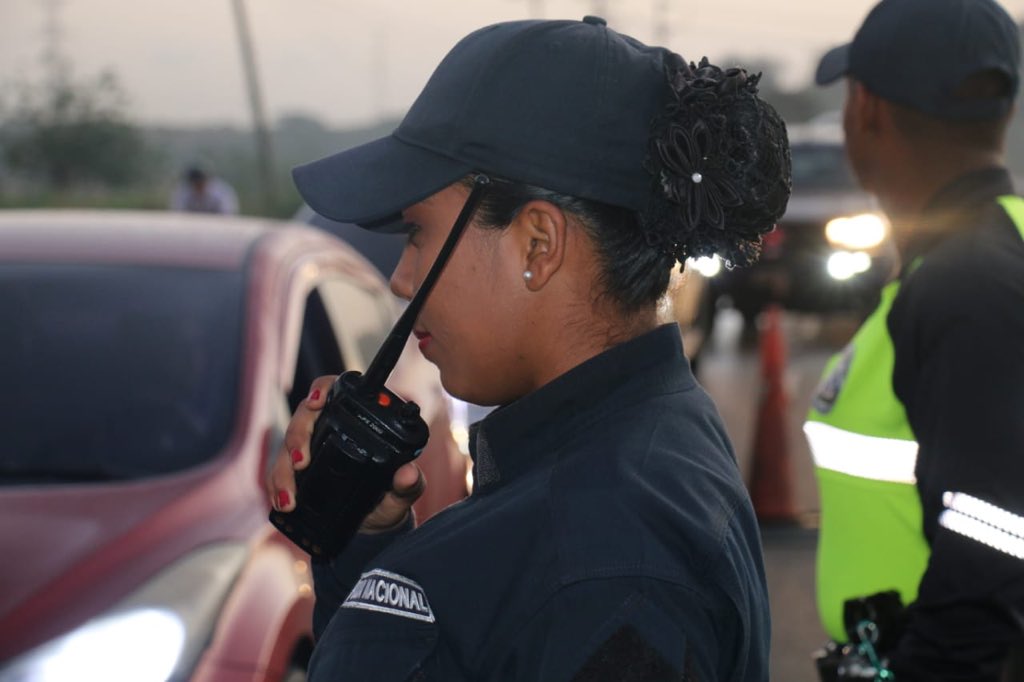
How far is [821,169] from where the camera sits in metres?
15.2

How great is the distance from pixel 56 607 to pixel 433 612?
1.80m

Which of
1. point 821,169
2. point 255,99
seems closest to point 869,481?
point 821,169

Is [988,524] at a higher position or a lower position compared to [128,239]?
higher

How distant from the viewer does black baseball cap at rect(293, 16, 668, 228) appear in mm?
1568

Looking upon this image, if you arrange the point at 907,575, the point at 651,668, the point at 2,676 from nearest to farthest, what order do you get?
the point at 651,668, the point at 907,575, the point at 2,676

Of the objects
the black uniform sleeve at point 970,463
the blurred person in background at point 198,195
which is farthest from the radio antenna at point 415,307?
the blurred person in background at point 198,195

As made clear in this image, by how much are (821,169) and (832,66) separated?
1258 cm

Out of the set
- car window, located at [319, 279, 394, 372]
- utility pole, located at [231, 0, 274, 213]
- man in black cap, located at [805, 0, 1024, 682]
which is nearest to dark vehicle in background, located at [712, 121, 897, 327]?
car window, located at [319, 279, 394, 372]

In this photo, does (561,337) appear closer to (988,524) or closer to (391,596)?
(391,596)

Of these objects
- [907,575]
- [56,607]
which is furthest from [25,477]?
[907,575]

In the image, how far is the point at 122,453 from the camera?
3723 millimetres

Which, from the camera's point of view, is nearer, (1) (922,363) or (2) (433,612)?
(2) (433,612)

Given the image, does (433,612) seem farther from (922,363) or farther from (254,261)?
(254,261)

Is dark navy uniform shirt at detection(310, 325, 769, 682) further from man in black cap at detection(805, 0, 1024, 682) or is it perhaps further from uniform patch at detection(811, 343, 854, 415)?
uniform patch at detection(811, 343, 854, 415)
